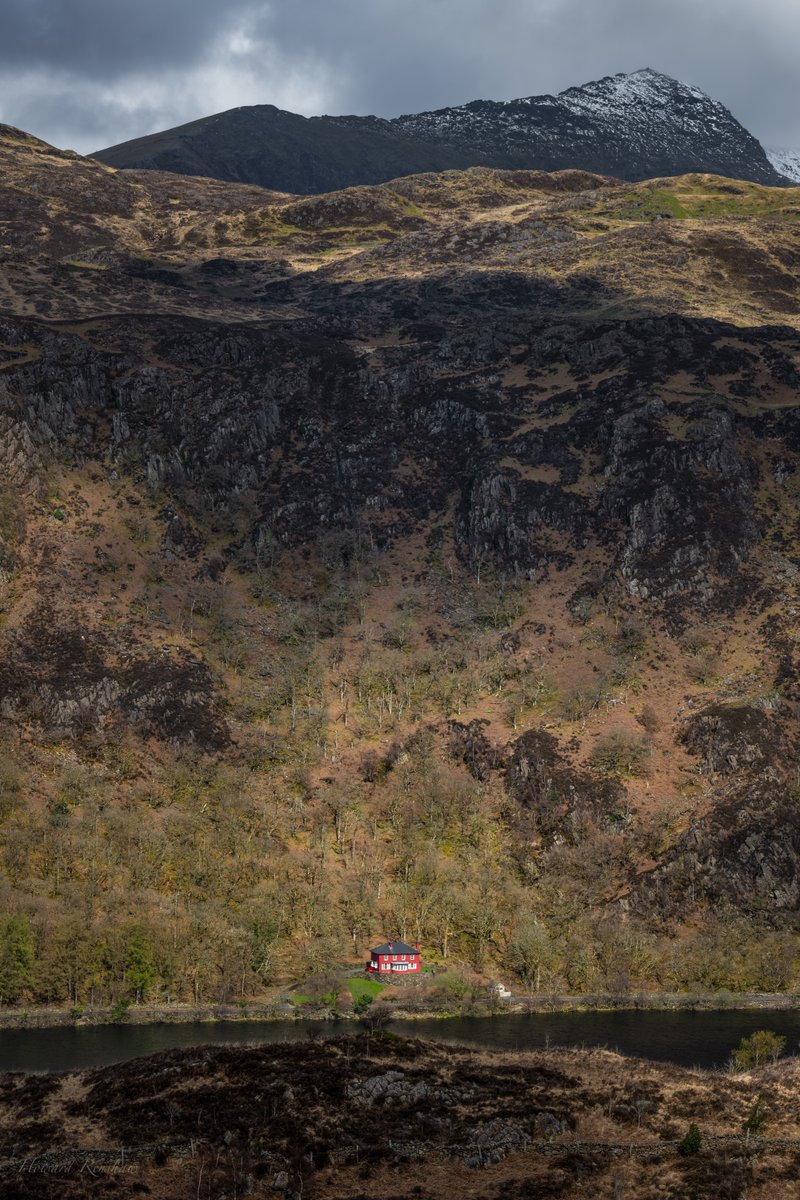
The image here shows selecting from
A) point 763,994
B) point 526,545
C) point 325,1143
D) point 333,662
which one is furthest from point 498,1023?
point 526,545

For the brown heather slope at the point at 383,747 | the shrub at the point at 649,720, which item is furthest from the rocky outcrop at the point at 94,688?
the shrub at the point at 649,720

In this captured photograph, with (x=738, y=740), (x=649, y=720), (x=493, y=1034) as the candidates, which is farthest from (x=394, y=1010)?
(x=738, y=740)

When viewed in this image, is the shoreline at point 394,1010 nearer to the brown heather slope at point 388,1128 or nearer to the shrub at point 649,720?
the brown heather slope at point 388,1128

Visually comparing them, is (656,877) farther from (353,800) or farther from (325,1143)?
(325,1143)

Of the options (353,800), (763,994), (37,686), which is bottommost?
(763,994)

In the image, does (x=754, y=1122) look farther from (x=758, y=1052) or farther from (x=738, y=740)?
(x=738, y=740)

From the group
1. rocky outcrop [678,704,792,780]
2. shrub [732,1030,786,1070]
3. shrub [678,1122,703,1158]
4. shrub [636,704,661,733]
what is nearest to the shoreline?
shrub [732,1030,786,1070]
